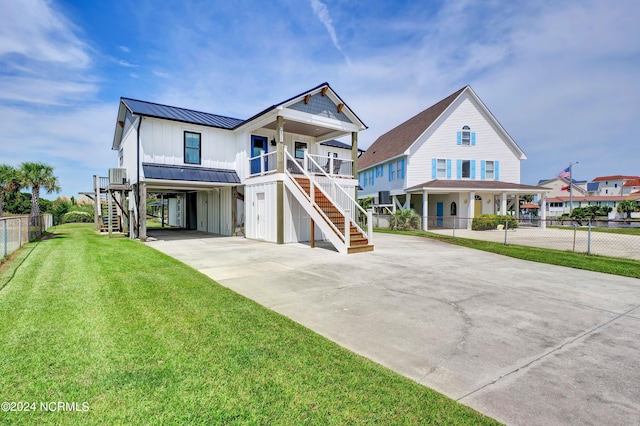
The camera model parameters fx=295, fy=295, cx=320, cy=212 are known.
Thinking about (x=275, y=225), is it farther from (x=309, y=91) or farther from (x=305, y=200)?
(x=309, y=91)

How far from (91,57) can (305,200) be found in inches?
464

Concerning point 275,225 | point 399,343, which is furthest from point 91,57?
point 399,343

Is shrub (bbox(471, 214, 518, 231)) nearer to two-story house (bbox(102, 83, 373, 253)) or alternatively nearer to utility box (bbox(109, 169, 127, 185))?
two-story house (bbox(102, 83, 373, 253))

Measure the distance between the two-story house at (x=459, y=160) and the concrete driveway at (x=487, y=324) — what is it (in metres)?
15.8

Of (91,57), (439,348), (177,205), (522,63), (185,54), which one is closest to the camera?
(439,348)

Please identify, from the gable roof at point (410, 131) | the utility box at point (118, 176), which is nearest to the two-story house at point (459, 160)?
the gable roof at point (410, 131)

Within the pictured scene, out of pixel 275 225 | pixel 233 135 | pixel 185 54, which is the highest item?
pixel 185 54

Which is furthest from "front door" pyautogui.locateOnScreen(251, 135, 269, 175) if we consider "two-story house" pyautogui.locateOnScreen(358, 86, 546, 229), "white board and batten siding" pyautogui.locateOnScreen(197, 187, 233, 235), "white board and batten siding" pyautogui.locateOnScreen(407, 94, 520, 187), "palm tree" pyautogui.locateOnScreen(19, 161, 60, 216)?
"palm tree" pyautogui.locateOnScreen(19, 161, 60, 216)

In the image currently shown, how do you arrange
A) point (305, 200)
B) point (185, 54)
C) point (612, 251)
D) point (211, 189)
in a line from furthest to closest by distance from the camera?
point (211, 189) → point (185, 54) → point (305, 200) → point (612, 251)

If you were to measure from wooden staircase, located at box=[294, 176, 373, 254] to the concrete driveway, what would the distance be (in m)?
2.29

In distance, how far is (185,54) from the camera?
605 inches

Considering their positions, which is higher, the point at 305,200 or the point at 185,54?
the point at 185,54

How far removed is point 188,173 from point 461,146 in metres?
20.8

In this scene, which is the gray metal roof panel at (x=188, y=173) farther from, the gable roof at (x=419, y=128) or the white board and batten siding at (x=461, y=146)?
the white board and batten siding at (x=461, y=146)
